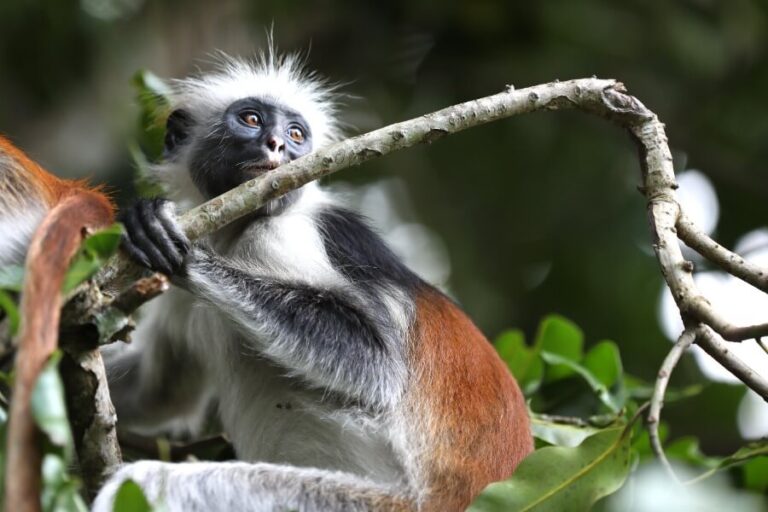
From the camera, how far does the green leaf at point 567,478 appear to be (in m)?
4.19

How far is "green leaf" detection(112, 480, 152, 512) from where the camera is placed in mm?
→ 3389

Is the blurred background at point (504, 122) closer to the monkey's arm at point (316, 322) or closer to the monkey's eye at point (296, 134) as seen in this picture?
the monkey's eye at point (296, 134)

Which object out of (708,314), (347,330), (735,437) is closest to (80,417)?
(347,330)

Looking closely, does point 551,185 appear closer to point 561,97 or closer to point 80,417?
point 561,97

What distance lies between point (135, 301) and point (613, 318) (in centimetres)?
921

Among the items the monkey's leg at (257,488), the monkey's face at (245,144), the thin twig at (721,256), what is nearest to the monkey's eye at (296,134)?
the monkey's face at (245,144)

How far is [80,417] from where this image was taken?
4.10 m

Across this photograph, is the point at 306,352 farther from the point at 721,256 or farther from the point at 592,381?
the point at 721,256

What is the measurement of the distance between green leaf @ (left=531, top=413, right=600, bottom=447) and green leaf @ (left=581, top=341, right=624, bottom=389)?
0.54 meters

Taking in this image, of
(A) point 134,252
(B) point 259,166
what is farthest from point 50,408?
(B) point 259,166

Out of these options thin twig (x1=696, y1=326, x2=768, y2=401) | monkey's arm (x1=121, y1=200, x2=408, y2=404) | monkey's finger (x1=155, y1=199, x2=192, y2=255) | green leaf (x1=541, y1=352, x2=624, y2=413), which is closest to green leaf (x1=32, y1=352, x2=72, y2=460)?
monkey's finger (x1=155, y1=199, x2=192, y2=255)

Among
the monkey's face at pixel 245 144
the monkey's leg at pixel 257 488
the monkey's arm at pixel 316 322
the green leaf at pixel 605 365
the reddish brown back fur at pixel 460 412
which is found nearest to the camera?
the monkey's leg at pixel 257 488

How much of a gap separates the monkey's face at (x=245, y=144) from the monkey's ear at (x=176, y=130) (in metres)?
0.09

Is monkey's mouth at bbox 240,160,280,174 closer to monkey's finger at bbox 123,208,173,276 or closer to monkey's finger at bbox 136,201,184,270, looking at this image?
monkey's finger at bbox 136,201,184,270
